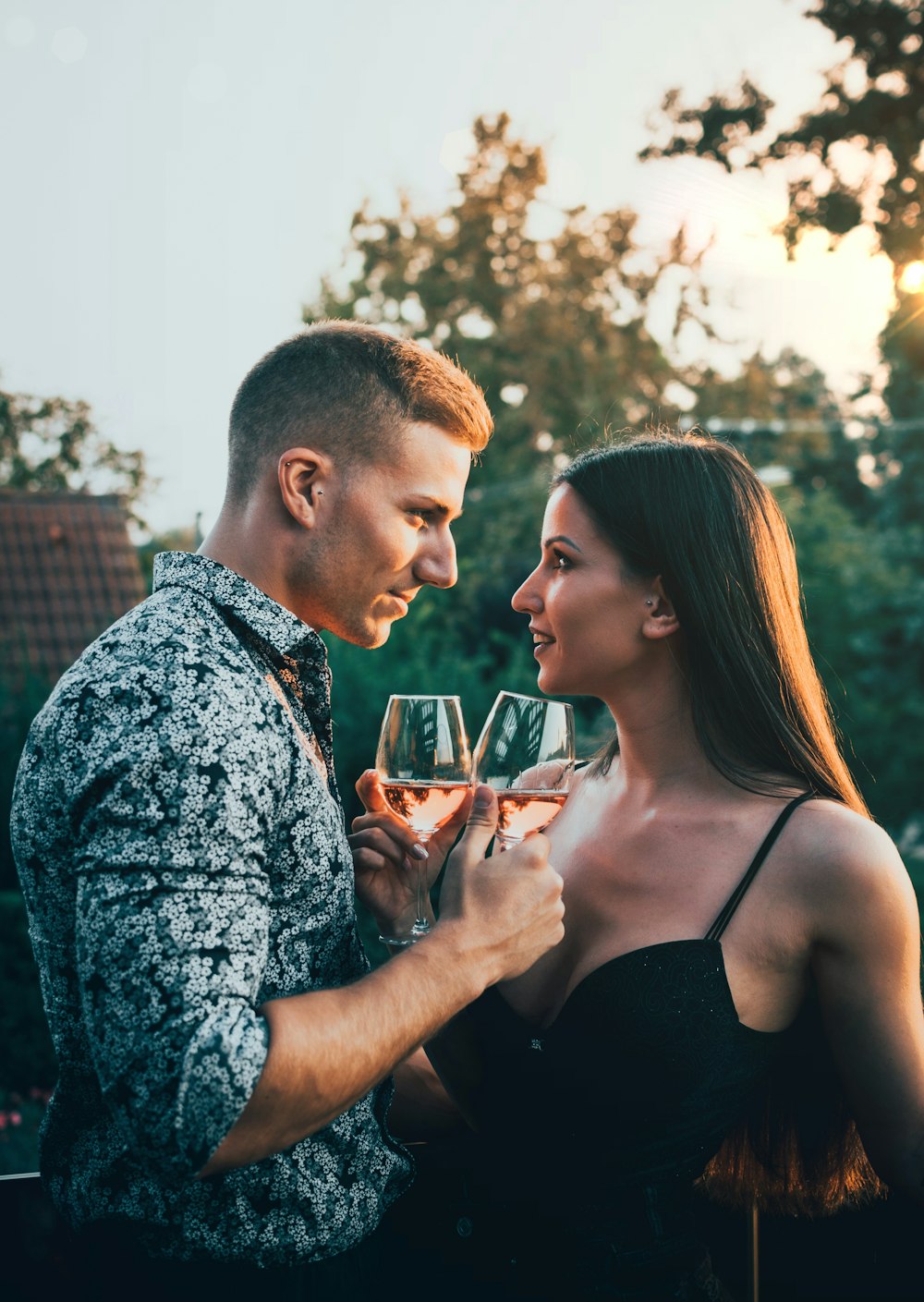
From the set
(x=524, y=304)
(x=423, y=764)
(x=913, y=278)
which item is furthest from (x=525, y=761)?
(x=524, y=304)

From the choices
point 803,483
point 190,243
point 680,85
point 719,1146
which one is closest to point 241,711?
point 719,1146

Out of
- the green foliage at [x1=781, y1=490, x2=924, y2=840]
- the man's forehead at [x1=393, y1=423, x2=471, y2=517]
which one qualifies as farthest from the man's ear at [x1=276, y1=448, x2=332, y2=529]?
the green foliage at [x1=781, y1=490, x2=924, y2=840]

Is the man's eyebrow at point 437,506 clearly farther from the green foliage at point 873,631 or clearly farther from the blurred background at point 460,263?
the green foliage at point 873,631

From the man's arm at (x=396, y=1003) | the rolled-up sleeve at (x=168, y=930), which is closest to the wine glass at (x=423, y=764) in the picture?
the man's arm at (x=396, y=1003)

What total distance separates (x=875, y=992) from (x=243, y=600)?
1.48 meters

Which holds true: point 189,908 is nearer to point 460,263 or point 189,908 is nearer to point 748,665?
point 748,665

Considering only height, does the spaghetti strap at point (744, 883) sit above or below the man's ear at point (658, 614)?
below

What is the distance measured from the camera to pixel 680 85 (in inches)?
486

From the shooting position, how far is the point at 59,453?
84.3 ft

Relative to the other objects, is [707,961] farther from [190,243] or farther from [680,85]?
[190,243]

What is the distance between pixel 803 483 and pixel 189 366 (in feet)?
90.7

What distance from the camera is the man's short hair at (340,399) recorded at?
7.11ft

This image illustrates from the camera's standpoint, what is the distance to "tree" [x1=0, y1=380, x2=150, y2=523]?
77.4ft

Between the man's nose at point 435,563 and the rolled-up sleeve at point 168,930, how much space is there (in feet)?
2.66
